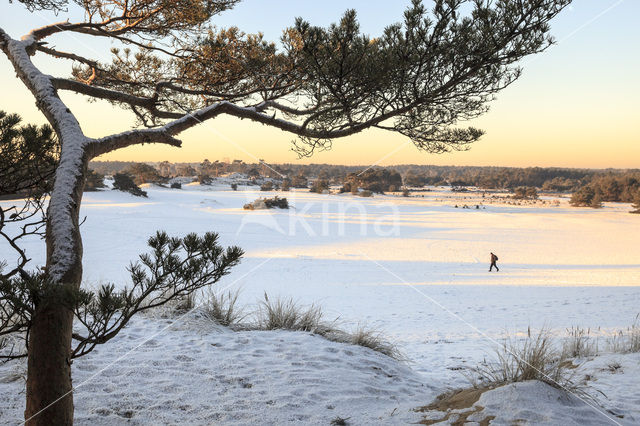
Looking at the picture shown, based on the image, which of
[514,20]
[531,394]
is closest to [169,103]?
[514,20]

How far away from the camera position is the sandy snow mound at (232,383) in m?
3.24

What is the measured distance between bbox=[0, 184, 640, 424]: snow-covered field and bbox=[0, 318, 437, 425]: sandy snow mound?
0.02 meters

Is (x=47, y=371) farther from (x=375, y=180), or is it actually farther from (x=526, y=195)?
(x=526, y=195)

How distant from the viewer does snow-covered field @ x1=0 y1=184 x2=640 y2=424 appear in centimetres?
337

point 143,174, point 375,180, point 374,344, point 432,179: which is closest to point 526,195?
point 375,180

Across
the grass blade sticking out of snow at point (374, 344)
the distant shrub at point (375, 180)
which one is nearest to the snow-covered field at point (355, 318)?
the grass blade sticking out of snow at point (374, 344)

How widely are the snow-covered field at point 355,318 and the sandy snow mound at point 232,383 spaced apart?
0.02 m

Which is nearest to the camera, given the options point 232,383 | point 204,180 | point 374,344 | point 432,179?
point 232,383

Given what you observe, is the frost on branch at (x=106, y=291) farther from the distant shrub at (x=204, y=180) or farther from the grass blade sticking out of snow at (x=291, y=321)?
the distant shrub at (x=204, y=180)

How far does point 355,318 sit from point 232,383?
4.80 meters

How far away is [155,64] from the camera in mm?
6148

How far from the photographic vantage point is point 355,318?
8.32m

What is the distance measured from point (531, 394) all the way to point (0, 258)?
44.5 feet

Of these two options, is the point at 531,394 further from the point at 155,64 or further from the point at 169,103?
the point at 155,64
